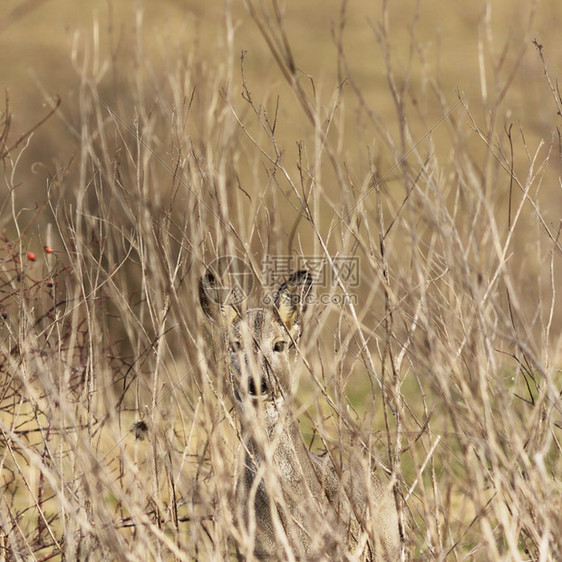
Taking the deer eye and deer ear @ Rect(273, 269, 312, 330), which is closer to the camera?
deer ear @ Rect(273, 269, 312, 330)

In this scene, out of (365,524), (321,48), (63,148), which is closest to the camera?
(365,524)

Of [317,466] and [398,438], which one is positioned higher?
[398,438]

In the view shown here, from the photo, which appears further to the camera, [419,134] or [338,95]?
[419,134]

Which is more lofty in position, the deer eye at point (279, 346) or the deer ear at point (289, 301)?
the deer ear at point (289, 301)

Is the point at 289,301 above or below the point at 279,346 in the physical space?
above

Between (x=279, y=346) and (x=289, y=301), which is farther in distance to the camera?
(x=279, y=346)

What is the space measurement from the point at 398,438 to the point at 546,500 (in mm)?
498

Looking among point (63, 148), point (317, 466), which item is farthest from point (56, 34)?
point (317, 466)

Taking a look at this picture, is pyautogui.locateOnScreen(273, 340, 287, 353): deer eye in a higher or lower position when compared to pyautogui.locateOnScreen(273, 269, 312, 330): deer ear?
lower

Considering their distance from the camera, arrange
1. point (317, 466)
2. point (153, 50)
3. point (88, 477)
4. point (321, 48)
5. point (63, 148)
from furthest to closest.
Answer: point (321, 48) → point (153, 50) → point (63, 148) → point (317, 466) → point (88, 477)

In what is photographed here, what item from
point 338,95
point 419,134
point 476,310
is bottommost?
point 419,134

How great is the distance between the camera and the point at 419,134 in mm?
10453

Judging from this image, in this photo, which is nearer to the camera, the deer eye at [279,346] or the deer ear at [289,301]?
the deer ear at [289,301]

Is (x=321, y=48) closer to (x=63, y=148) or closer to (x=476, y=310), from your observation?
(x=63, y=148)
